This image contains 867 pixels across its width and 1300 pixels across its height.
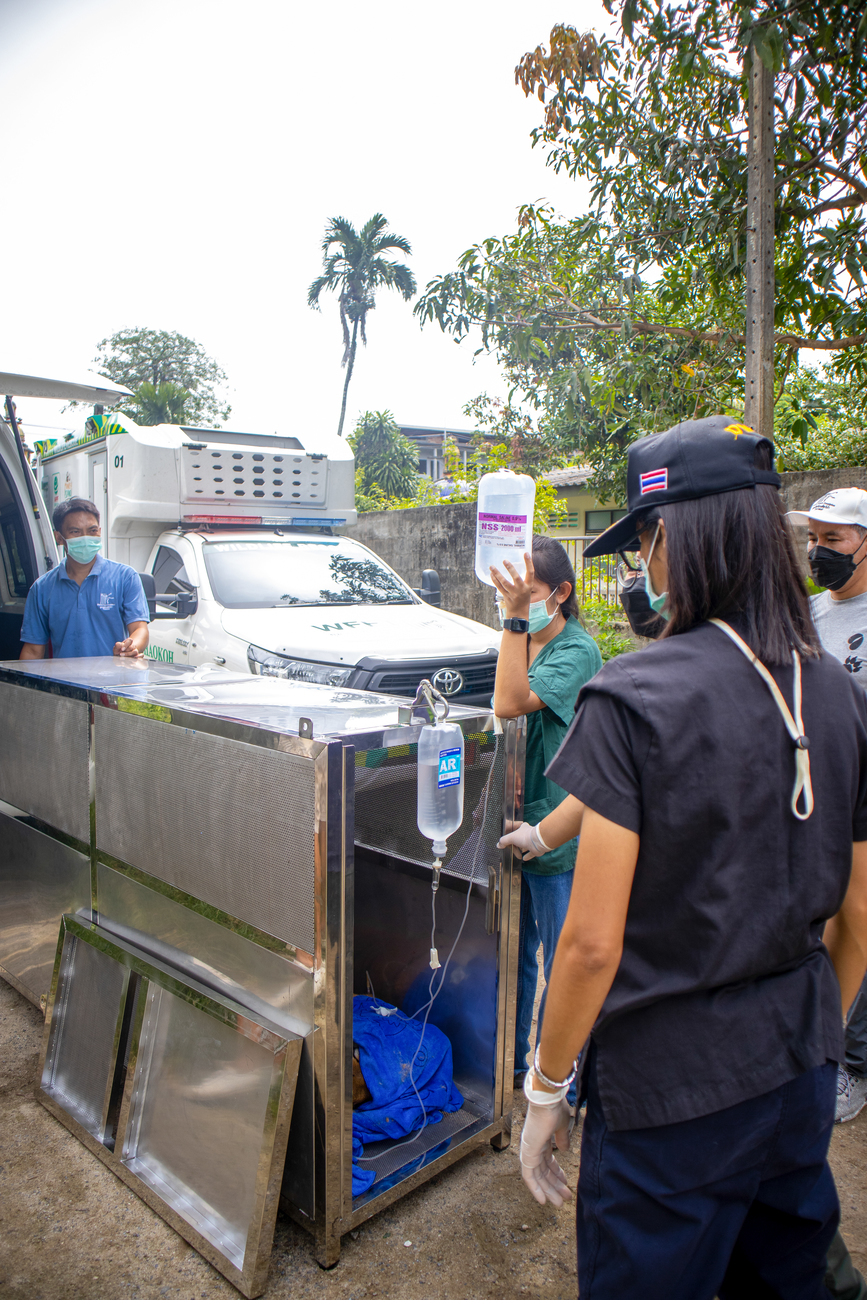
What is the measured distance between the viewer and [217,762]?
2281 millimetres

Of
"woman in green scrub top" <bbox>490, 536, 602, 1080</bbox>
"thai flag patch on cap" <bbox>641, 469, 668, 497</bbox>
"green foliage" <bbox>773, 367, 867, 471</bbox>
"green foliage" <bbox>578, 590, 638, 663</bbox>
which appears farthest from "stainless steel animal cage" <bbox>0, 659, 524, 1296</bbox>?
"green foliage" <bbox>773, 367, 867, 471</bbox>

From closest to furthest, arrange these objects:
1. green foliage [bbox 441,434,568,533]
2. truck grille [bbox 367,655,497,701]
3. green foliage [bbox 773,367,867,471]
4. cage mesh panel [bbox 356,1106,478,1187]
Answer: cage mesh panel [bbox 356,1106,478,1187] < truck grille [bbox 367,655,497,701] < green foliage [bbox 441,434,568,533] < green foliage [bbox 773,367,867,471]

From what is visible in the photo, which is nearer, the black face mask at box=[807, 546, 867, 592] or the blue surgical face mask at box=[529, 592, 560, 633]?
the blue surgical face mask at box=[529, 592, 560, 633]

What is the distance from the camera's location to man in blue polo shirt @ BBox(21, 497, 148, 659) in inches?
174

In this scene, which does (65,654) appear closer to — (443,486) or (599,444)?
(599,444)

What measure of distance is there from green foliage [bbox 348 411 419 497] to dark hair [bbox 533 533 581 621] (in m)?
27.3

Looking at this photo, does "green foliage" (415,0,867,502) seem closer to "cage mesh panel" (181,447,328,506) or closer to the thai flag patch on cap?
"cage mesh panel" (181,447,328,506)

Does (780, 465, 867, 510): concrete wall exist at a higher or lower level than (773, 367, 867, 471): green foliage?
lower

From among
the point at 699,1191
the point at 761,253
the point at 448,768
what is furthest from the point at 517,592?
the point at 761,253

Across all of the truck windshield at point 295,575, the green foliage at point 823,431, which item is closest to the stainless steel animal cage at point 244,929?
the truck windshield at point 295,575

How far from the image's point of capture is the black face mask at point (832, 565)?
3.08m

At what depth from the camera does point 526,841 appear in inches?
90.7

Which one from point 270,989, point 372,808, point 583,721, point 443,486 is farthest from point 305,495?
point 443,486

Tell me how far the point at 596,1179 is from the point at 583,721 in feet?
2.25
